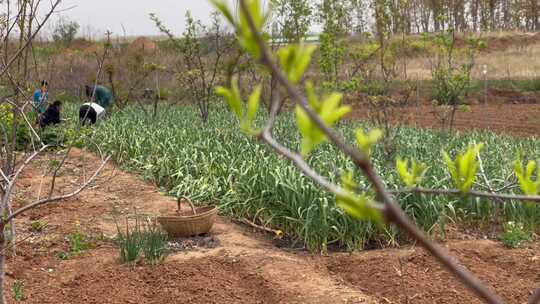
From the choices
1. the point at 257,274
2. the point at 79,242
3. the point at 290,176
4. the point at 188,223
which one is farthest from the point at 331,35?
the point at 257,274

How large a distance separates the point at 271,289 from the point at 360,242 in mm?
1264

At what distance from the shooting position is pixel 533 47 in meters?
33.2

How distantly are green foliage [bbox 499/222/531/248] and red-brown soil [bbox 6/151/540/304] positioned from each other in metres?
0.09

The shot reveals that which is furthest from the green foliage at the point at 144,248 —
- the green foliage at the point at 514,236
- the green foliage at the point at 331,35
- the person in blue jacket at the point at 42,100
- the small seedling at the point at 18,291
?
the green foliage at the point at 331,35

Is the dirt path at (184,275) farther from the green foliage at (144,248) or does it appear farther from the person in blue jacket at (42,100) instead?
the person in blue jacket at (42,100)

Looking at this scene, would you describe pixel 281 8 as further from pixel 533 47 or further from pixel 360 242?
pixel 533 47

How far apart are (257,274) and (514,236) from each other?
2.12 metres

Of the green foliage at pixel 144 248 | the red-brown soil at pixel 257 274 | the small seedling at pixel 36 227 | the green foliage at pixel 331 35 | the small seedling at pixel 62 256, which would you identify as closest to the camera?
the red-brown soil at pixel 257 274

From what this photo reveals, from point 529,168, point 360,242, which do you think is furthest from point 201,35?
point 529,168

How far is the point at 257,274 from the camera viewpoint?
169 inches

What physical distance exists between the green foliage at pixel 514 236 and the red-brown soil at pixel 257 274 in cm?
9

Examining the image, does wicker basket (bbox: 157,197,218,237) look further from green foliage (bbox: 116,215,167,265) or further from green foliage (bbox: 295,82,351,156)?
green foliage (bbox: 295,82,351,156)

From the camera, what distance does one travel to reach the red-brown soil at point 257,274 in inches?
155

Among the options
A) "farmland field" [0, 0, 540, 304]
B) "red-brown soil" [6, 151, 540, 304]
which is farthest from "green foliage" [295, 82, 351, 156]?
"red-brown soil" [6, 151, 540, 304]
